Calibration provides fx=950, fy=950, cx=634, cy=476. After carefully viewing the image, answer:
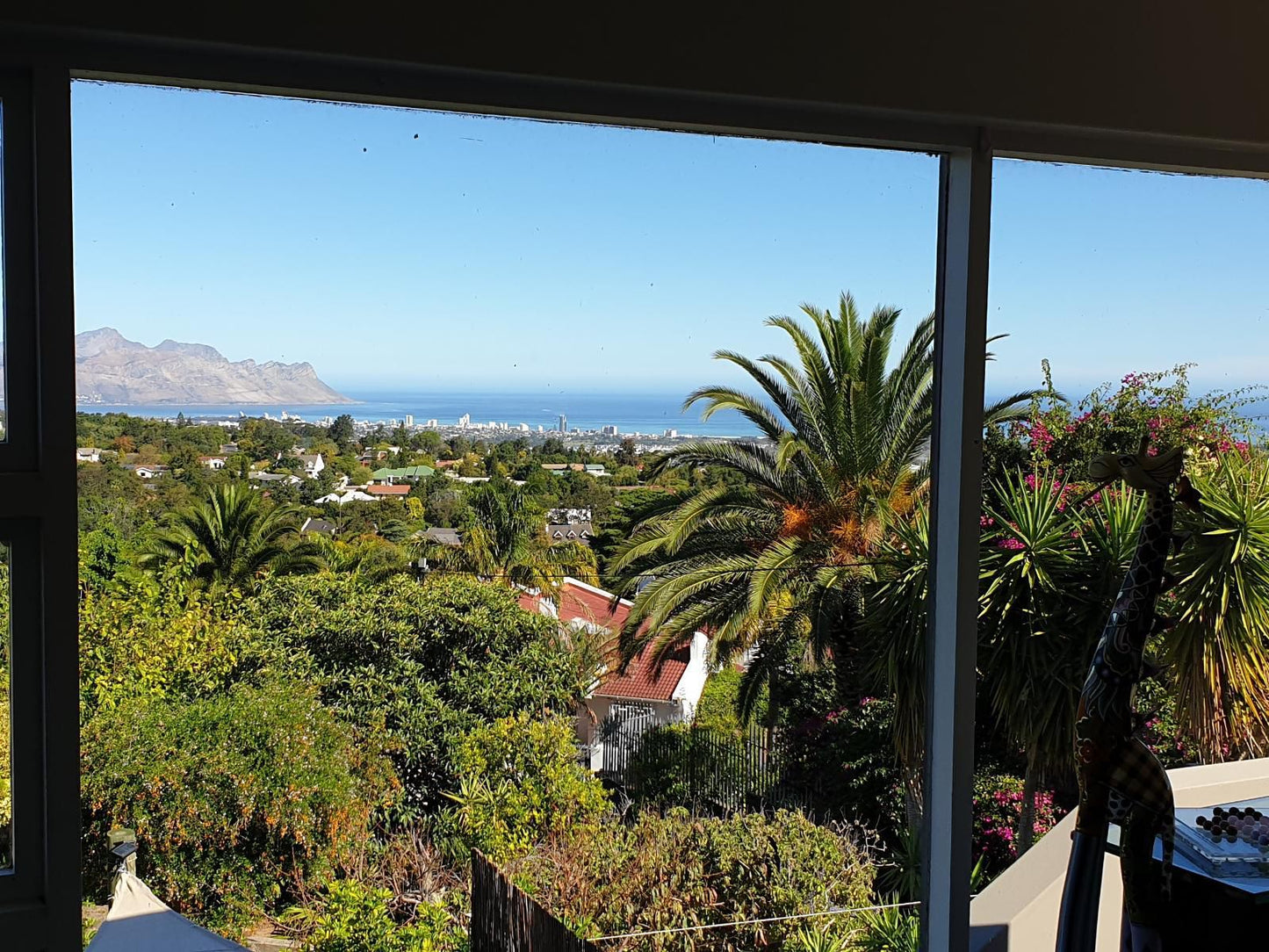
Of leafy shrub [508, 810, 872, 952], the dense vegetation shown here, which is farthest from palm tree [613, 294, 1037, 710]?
leafy shrub [508, 810, 872, 952]

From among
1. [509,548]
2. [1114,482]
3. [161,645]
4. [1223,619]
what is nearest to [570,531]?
[509,548]

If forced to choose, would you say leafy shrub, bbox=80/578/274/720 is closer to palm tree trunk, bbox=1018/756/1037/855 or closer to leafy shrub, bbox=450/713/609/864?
leafy shrub, bbox=450/713/609/864

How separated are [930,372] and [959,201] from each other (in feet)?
Result: 1.18

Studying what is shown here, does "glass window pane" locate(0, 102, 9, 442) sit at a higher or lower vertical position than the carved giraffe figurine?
higher

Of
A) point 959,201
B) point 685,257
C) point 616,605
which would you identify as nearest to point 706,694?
point 616,605

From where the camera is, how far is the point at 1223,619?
2.30 metres

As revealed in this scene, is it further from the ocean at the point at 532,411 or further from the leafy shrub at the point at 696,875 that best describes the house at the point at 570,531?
the leafy shrub at the point at 696,875

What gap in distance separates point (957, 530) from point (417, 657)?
1051 millimetres

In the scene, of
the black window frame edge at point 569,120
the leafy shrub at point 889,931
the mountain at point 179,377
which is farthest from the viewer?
the leafy shrub at point 889,931

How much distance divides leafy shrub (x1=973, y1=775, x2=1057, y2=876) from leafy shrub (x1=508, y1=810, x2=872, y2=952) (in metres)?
0.33

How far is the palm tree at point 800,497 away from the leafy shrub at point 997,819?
494mm

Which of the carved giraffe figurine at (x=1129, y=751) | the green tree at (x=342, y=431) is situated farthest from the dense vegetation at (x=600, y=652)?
the carved giraffe figurine at (x=1129, y=751)

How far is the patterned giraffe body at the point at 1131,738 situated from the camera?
5.26 feet

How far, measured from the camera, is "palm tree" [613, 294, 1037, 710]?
76.3 inches
